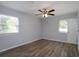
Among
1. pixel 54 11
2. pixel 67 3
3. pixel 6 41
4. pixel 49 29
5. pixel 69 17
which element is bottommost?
pixel 6 41

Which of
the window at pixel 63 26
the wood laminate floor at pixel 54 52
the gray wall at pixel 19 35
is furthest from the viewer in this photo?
the gray wall at pixel 19 35

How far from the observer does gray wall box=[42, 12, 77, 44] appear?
1.77 m

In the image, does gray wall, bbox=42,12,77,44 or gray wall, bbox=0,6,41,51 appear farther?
gray wall, bbox=0,6,41,51

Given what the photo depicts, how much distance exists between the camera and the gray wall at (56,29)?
1774 millimetres

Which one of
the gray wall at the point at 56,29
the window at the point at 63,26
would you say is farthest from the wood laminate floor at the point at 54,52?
the window at the point at 63,26

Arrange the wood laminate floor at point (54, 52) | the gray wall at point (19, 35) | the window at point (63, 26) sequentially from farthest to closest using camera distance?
the gray wall at point (19, 35) < the wood laminate floor at point (54, 52) < the window at point (63, 26)

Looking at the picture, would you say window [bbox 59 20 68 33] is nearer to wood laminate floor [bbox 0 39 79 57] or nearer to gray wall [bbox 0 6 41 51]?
wood laminate floor [bbox 0 39 79 57]

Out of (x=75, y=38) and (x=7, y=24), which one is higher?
(x=7, y=24)

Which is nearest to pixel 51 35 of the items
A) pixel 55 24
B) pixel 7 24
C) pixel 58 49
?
pixel 55 24

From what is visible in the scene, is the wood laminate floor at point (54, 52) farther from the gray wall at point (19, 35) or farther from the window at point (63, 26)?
the window at point (63, 26)

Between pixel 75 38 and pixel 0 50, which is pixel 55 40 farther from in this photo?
pixel 0 50

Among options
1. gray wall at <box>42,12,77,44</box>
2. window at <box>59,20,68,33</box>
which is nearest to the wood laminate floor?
gray wall at <box>42,12,77,44</box>

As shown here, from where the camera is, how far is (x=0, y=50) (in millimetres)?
2264

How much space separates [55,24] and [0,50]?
187 centimetres
